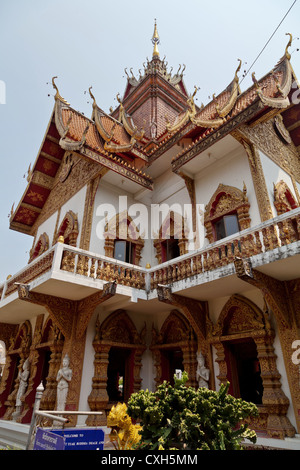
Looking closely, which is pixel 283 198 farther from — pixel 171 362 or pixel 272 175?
pixel 171 362

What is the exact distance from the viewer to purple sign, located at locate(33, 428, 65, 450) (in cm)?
242

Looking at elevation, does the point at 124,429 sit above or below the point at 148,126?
below

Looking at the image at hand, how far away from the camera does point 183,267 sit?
6277mm

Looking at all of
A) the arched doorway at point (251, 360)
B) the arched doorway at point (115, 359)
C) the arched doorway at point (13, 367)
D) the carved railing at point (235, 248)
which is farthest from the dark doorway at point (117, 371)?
the arched doorway at point (13, 367)

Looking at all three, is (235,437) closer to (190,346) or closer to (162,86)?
(190,346)

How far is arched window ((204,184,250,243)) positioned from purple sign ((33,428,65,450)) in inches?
204

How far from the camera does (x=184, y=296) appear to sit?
6.41 m

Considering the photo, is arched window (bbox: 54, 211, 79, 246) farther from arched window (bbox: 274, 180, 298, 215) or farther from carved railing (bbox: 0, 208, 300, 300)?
arched window (bbox: 274, 180, 298, 215)

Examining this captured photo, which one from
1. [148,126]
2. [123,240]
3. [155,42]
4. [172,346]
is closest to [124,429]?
[172,346]

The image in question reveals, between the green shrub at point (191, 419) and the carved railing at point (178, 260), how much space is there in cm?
291

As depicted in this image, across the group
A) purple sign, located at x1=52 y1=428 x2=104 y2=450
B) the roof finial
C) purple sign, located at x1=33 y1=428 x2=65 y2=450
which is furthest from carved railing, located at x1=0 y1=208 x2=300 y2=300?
the roof finial

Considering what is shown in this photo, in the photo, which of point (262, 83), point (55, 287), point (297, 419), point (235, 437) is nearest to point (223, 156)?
point (262, 83)

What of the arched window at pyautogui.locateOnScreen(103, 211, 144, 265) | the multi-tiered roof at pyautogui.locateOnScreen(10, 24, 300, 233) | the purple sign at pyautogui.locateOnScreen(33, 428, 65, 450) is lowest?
the purple sign at pyautogui.locateOnScreen(33, 428, 65, 450)

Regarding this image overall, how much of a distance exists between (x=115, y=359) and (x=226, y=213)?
4.56m
